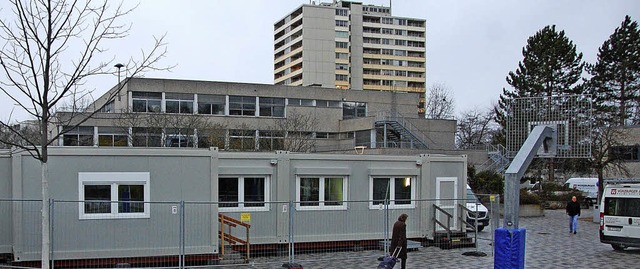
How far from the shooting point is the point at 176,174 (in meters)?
15.4

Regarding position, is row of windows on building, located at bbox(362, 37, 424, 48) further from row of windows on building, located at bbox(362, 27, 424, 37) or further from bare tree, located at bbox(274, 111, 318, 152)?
bare tree, located at bbox(274, 111, 318, 152)

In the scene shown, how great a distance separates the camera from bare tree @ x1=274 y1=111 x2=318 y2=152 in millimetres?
43594

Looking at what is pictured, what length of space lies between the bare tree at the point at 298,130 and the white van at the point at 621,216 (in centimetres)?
2379

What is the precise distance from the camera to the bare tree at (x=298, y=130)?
143ft

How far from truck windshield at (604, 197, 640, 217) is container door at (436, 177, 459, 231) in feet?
15.5

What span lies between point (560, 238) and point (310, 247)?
10.9m

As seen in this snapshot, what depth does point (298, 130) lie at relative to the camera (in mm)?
51906

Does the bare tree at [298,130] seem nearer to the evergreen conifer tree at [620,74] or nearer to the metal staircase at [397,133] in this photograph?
the metal staircase at [397,133]

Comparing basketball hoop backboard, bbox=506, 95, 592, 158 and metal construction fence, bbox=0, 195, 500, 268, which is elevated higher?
basketball hoop backboard, bbox=506, 95, 592, 158

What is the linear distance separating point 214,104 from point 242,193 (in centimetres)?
4261

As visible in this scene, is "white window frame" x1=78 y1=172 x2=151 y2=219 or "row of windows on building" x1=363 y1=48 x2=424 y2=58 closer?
"white window frame" x1=78 y1=172 x2=151 y2=219

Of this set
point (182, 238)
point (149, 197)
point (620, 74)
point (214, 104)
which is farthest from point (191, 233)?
point (620, 74)

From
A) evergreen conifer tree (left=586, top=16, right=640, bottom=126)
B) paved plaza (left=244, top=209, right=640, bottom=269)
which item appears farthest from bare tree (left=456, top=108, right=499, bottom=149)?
paved plaza (left=244, top=209, right=640, bottom=269)

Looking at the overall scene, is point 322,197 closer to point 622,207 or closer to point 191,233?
point 191,233
